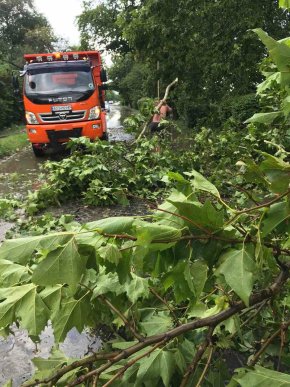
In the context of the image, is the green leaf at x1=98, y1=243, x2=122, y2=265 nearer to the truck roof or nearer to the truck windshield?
the truck windshield

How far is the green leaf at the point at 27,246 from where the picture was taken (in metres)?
0.99

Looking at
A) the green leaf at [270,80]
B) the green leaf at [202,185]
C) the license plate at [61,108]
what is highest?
the green leaf at [270,80]

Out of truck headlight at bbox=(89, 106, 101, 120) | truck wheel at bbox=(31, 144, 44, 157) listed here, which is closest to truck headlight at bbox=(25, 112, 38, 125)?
truck wheel at bbox=(31, 144, 44, 157)

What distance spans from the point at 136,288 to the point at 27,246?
1.93 feet

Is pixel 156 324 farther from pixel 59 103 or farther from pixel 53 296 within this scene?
pixel 59 103

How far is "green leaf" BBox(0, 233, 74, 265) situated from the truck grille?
10.9 meters

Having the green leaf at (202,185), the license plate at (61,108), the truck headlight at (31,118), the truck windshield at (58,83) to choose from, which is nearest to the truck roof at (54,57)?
the truck windshield at (58,83)

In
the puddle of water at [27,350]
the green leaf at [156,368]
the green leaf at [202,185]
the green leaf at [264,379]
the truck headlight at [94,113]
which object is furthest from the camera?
the truck headlight at [94,113]

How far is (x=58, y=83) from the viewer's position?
38.7ft

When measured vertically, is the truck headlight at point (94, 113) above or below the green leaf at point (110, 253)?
below

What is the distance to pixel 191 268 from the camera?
1048 mm

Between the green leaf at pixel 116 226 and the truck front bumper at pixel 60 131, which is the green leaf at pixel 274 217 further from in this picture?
the truck front bumper at pixel 60 131

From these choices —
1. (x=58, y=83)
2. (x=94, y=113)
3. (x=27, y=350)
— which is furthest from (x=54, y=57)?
(x=27, y=350)

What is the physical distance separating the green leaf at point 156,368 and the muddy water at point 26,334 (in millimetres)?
218
